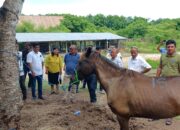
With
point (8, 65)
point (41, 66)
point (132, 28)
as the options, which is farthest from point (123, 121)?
point (132, 28)

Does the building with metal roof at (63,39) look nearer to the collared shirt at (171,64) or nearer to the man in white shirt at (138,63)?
the man in white shirt at (138,63)

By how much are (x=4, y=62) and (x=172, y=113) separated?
3.17 m

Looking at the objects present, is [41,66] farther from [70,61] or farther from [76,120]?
[76,120]

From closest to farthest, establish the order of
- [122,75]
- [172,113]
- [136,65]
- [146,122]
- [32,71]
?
[172,113] → [122,75] → [146,122] → [136,65] → [32,71]

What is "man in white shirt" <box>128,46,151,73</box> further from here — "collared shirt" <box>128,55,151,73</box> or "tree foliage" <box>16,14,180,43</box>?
"tree foliage" <box>16,14,180,43</box>

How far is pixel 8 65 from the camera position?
6156mm

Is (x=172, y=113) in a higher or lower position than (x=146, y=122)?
higher

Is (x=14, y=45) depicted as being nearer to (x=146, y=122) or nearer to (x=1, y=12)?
(x=1, y=12)

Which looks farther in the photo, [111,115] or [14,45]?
[111,115]

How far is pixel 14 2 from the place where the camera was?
20.0ft

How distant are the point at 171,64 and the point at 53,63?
4.94m

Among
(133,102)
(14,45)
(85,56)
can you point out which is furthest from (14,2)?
(133,102)

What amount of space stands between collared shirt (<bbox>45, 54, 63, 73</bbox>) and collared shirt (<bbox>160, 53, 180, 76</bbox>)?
465 centimetres

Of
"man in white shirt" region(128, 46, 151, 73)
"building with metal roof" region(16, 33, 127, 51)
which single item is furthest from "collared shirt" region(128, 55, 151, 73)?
"building with metal roof" region(16, 33, 127, 51)
